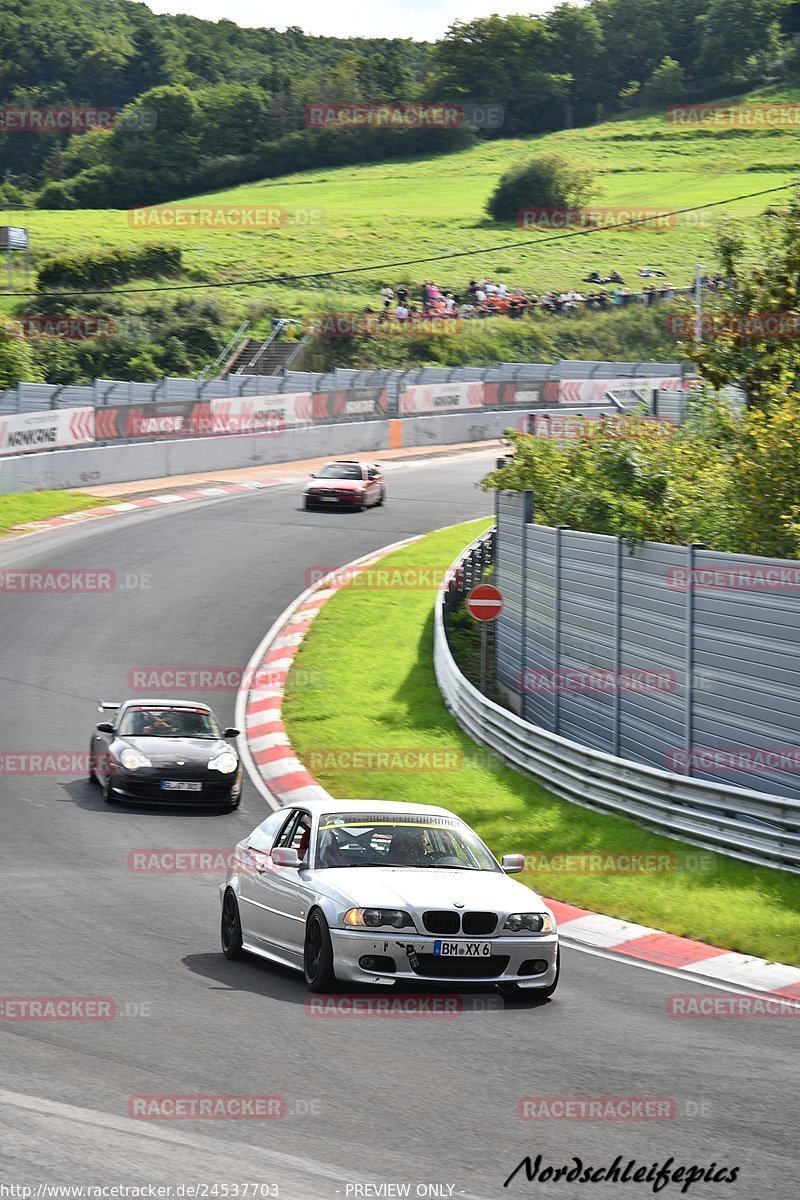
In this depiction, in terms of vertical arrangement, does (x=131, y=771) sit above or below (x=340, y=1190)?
below

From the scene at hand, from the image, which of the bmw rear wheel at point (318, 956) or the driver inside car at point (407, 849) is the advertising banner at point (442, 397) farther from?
the bmw rear wheel at point (318, 956)

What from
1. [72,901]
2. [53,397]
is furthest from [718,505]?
[53,397]

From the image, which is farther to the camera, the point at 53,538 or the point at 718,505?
the point at 53,538

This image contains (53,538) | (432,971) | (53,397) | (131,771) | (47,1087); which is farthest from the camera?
(53,397)

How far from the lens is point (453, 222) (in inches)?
4422

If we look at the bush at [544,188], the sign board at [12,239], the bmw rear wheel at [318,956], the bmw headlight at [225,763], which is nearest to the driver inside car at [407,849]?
the bmw rear wheel at [318,956]

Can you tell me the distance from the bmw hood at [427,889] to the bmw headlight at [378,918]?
36mm

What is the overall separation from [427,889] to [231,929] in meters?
1.83

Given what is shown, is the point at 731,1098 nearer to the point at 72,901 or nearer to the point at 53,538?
the point at 72,901

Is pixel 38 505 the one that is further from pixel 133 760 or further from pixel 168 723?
pixel 133 760

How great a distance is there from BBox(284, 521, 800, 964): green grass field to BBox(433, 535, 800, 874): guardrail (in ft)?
0.51

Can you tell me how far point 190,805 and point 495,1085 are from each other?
10.5 metres

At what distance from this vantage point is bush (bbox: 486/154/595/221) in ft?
373

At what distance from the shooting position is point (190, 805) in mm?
18359
